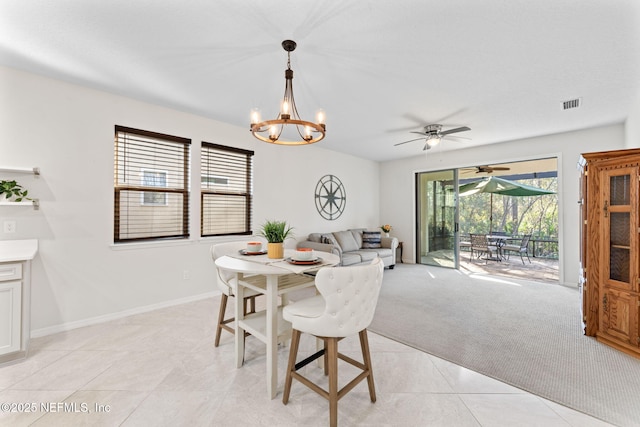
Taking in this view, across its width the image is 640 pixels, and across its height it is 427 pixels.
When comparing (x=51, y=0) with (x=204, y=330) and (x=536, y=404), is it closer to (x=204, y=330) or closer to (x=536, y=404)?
(x=204, y=330)

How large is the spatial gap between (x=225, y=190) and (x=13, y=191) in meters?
2.14

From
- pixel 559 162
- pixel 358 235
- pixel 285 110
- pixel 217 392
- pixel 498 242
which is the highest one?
pixel 559 162

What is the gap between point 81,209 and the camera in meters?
2.88

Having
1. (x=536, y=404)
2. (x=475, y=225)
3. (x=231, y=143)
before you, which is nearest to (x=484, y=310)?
(x=536, y=404)

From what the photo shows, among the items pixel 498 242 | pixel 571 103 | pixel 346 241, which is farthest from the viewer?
pixel 498 242

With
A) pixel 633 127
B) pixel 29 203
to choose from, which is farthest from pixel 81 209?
pixel 633 127

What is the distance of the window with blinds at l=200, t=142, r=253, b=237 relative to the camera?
3869 millimetres

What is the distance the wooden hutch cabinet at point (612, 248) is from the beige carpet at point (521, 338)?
22 cm

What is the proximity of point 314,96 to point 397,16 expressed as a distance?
4.61 ft

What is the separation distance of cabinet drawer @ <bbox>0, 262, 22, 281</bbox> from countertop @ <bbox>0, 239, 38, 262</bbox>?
72 millimetres

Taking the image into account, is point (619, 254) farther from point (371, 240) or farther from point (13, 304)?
point (13, 304)

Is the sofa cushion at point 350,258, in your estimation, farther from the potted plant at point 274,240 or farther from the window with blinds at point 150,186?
the potted plant at point 274,240

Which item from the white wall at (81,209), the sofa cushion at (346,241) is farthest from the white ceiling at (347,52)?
the sofa cushion at (346,241)

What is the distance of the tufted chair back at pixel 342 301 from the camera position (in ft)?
4.82
